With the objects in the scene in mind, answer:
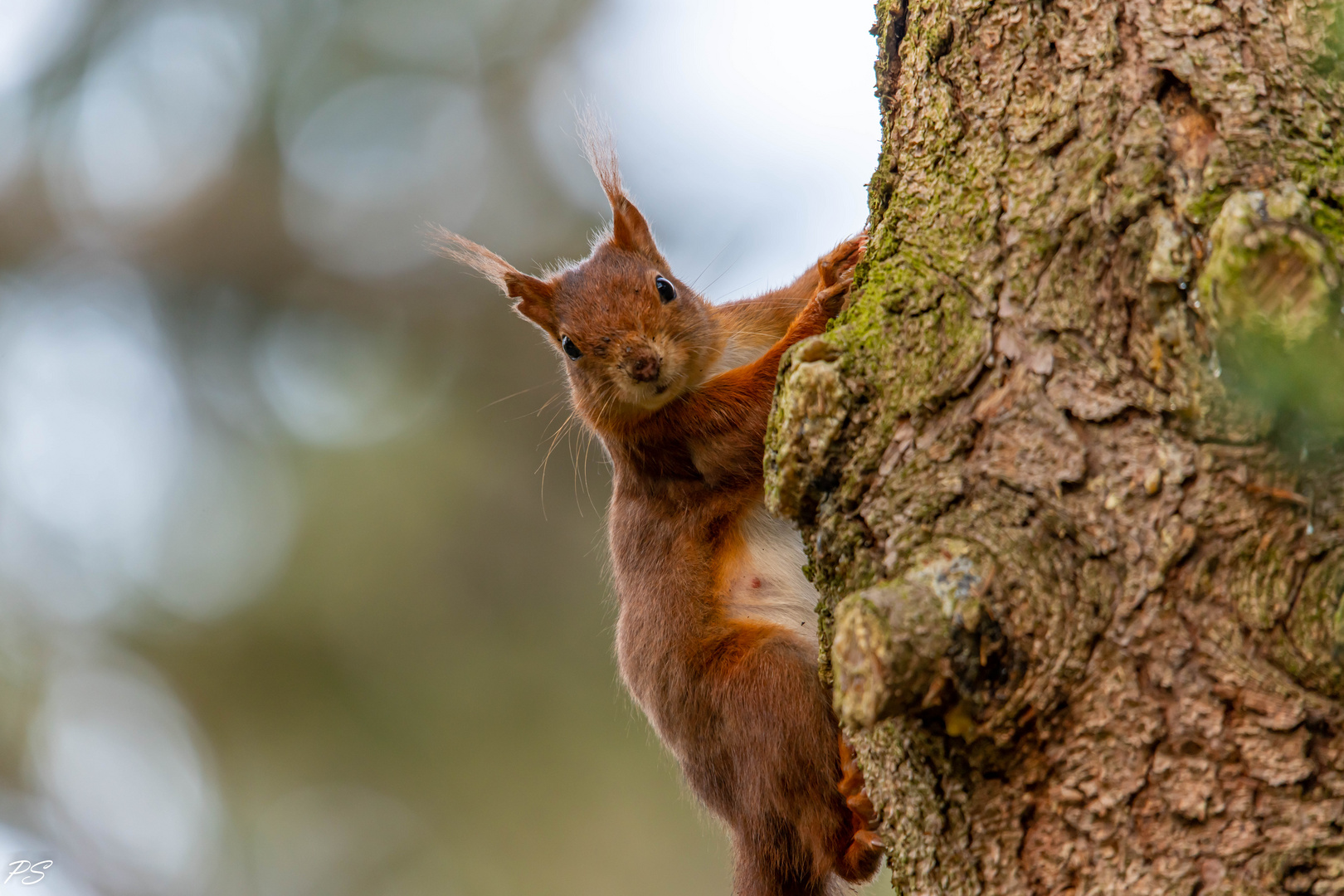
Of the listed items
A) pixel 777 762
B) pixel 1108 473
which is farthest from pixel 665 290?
pixel 1108 473

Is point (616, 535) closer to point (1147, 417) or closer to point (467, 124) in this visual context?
point (1147, 417)

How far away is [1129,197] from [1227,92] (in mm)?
177

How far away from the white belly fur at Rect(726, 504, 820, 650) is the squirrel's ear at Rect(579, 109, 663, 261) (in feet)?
3.89


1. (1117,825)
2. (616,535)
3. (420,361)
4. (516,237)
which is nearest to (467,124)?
(516,237)

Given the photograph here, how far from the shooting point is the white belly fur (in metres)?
2.65

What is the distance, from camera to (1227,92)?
4.18 ft

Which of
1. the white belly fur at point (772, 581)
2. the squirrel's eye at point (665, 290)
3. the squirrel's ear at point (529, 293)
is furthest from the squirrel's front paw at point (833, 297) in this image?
the squirrel's ear at point (529, 293)

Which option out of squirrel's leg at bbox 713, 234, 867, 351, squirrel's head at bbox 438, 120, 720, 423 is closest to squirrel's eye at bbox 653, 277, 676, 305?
squirrel's head at bbox 438, 120, 720, 423

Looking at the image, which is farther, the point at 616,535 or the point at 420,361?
the point at 420,361

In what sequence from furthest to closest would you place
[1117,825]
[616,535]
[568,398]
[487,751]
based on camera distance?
1. [487,751]
2. [568,398]
3. [616,535]
4. [1117,825]

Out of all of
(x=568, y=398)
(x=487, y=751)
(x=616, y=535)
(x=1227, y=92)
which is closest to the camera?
(x=1227, y=92)

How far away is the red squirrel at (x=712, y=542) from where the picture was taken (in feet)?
7.73

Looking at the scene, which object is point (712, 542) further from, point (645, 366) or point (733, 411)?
point (645, 366)

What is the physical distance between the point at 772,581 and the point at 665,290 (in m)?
1.11
